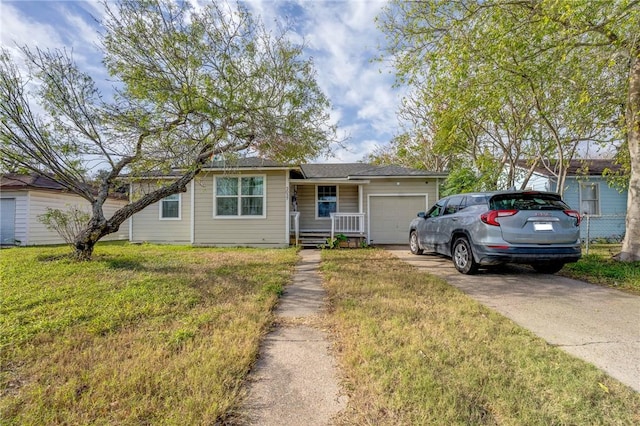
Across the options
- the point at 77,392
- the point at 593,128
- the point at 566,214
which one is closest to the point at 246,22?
the point at 77,392

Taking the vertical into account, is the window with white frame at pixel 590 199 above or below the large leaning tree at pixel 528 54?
below

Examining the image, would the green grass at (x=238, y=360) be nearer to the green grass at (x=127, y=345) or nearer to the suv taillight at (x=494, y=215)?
the green grass at (x=127, y=345)

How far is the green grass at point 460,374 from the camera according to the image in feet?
6.05

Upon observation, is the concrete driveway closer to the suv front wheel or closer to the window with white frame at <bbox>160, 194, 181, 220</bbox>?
the suv front wheel

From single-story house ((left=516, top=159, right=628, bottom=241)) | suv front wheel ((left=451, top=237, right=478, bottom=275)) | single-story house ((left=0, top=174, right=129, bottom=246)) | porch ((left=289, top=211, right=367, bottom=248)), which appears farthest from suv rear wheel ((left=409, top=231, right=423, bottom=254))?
single-story house ((left=0, top=174, right=129, bottom=246))

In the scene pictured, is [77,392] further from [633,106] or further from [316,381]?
[633,106]

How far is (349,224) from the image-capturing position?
11.4 m

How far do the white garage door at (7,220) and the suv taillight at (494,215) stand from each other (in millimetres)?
16444

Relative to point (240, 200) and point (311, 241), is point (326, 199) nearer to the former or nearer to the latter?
point (311, 241)

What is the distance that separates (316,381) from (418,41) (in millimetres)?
8055

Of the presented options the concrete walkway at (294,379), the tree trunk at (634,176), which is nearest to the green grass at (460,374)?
the concrete walkway at (294,379)

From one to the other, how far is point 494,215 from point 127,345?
5658 mm

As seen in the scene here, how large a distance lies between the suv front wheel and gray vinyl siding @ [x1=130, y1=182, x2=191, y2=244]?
962cm

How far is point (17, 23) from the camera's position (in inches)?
230
